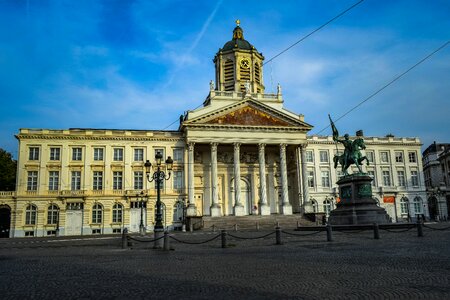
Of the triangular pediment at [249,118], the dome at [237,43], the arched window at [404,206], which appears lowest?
the arched window at [404,206]

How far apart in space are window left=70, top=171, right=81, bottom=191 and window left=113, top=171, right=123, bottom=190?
445 centimetres

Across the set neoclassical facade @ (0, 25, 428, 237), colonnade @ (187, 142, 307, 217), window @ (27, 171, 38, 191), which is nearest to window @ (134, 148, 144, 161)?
neoclassical facade @ (0, 25, 428, 237)

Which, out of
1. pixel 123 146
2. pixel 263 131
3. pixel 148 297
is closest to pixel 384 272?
pixel 148 297

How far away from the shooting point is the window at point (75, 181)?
4797cm

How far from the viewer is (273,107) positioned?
51250 millimetres

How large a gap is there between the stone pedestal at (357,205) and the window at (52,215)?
112 feet

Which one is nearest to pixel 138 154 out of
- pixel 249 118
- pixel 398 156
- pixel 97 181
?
pixel 97 181

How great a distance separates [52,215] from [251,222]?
2513cm

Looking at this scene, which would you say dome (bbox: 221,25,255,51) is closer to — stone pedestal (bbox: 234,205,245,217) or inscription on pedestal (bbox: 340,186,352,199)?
stone pedestal (bbox: 234,205,245,217)

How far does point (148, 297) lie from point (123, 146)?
145ft

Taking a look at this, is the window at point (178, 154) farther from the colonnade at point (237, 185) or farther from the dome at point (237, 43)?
the dome at point (237, 43)

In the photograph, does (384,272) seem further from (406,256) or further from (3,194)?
(3,194)

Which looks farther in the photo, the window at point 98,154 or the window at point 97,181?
the window at point 98,154

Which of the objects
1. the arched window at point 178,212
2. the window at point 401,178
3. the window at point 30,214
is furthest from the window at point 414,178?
the window at point 30,214
